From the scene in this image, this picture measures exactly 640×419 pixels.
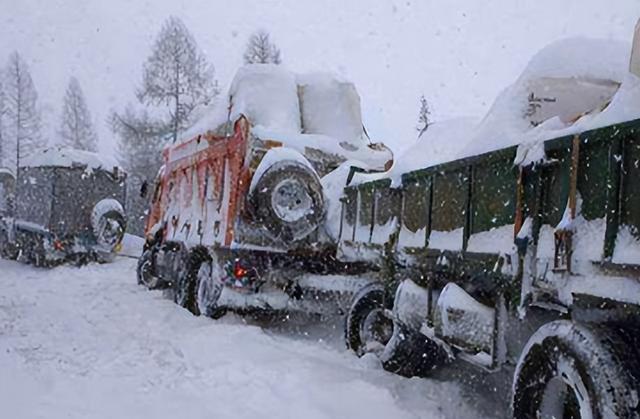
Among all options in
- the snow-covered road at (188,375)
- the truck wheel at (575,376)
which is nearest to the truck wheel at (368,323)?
the snow-covered road at (188,375)

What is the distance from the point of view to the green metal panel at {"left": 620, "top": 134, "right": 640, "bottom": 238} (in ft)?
10.4

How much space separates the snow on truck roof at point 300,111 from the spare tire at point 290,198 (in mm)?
1091

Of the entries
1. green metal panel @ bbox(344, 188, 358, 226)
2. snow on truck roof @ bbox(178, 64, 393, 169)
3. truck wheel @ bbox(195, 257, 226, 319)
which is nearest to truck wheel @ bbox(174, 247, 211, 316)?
truck wheel @ bbox(195, 257, 226, 319)

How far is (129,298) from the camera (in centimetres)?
1243

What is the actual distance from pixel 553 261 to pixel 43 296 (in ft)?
34.8

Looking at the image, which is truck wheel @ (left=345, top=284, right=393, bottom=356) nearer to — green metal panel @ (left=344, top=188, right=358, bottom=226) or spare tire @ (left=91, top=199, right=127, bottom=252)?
green metal panel @ (left=344, top=188, right=358, bottom=226)

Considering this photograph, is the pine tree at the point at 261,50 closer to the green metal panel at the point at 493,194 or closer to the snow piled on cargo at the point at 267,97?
the snow piled on cargo at the point at 267,97

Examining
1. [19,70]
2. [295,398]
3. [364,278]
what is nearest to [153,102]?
[19,70]

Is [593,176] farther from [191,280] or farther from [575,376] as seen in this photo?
[191,280]

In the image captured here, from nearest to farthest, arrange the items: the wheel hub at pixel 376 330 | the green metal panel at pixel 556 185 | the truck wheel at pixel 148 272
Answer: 1. the green metal panel at pixel 556 185
2. the wheel hub at pixel 376 330
3. the truck wheel at pixel 148 272

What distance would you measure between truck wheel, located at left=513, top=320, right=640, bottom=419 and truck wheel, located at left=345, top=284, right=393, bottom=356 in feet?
9.07

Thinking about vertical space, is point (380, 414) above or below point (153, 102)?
below

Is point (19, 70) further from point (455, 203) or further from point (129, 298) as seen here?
point (455, 203)

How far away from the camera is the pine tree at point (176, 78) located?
31312 millimetres
